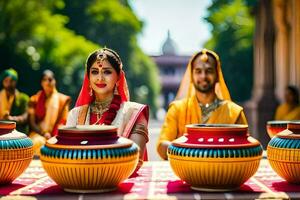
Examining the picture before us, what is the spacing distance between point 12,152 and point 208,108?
6.94ft

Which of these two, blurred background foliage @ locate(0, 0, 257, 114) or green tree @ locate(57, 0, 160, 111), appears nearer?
blurred background foliage @ locate(0, 0, 257, 114)

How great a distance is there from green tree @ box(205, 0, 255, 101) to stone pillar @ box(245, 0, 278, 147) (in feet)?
26.0

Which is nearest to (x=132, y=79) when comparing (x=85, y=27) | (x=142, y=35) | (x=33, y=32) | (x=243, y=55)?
(x=142, y=35)

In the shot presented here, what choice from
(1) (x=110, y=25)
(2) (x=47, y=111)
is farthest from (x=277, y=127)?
(1) (x=110, y=25)

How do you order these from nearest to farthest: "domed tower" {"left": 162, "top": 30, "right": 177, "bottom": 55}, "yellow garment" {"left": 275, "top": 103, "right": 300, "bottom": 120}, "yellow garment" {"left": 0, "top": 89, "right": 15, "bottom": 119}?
"yellow garment" {"left": 0, "top": 89, "right": 15, "bottom": 119} → "yellow garment" {"left": 275, "top": 103, "right": 300, "bottom": 120} → "domed tower" {"left": 162, "top": 30, "right": 177, "bottom": 55}

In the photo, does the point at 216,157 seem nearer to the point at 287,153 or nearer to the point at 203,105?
the point at 287,153

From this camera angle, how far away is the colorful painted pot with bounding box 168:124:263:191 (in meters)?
2.33

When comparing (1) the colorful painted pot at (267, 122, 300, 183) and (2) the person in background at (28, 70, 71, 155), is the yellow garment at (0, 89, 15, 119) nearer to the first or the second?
(2) the person in background at (28, 70, 71, 155)

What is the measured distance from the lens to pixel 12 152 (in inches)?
97.9

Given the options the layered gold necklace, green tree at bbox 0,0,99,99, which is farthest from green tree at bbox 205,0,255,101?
the layered gold necklace

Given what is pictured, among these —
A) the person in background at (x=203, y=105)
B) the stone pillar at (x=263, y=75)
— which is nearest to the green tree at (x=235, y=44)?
the stone pillar at (x=263, y=75)

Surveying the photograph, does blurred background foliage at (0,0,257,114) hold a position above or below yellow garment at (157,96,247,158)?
above

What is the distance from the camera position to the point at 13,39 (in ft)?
65.8

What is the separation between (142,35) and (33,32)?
45.7 feet
